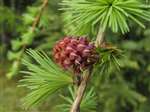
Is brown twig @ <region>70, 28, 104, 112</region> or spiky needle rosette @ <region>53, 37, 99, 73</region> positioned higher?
spiky needle rosette @ <region>53, 37, 99, 73</region>

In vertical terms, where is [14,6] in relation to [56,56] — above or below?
below

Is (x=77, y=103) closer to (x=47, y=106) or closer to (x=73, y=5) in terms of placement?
(x=73, y=5)

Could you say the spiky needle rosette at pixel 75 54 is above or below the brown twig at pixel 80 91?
above

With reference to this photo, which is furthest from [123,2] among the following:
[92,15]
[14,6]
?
[14,6]

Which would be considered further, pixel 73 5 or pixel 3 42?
pixel 3 42

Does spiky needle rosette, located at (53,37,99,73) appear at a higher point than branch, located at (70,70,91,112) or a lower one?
higher

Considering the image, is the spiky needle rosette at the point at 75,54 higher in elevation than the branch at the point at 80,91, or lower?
higher

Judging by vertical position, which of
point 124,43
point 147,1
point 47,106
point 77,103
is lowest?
point 47,106

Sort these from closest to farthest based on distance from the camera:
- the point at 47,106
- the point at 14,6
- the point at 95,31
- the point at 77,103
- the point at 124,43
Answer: the point at 77,103 < the point at 95,31 < the point at 124,43 < the point at 47,106 < the point at 14,6
